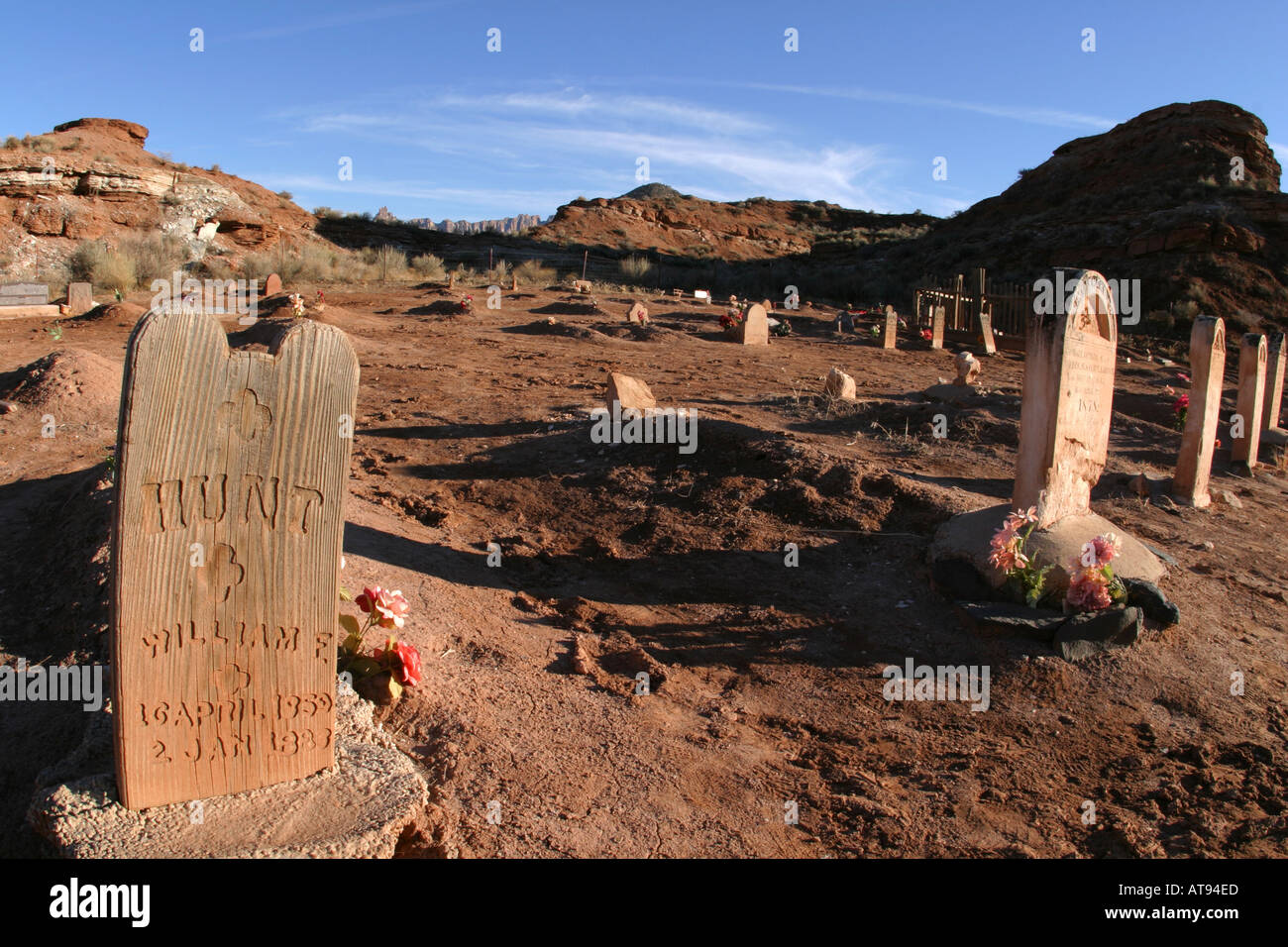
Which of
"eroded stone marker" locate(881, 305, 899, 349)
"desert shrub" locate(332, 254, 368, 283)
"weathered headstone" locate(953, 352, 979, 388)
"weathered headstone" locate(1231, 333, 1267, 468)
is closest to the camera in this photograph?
"weathered headstone" locate(1231, 333, 1267, 468)

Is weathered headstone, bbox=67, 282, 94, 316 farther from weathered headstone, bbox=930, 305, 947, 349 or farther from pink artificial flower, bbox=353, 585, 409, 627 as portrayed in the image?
weathered headstone, bbox=930, 305, 947, 349

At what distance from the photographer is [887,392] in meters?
12.2

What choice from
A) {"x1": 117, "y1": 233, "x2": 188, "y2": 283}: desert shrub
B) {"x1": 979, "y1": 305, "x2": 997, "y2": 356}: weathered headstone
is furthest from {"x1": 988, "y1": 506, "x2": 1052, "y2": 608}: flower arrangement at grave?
{"x1": 117, "y1": 233, "x2": 188, "y2": 283}: desert shrub

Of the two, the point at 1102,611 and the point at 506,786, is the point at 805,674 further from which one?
the point at 506,786

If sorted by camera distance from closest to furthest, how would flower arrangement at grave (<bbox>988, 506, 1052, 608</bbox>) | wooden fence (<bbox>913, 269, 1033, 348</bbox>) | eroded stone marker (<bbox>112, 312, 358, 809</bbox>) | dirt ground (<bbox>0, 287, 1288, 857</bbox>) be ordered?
eroded stone marker (<bbox>112, 312, 358, 809</bbox>)
dirt ground (<bbox>0, 287, 1288, 857</bbox>)
flower arrangement at grave (<bbox>988, 506, 1052, 608</bbox>)
wooden fence (<bbox>913, 269, 1033, 348</bbox>)

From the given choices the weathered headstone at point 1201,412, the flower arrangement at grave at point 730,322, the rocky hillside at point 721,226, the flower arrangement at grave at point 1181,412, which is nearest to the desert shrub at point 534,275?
the flower arrangement at grave at point 730,322

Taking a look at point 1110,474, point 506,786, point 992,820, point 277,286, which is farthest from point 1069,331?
point 277,286

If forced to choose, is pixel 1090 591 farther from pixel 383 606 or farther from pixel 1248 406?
pixel 1248 406

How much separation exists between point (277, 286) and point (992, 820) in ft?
60.2

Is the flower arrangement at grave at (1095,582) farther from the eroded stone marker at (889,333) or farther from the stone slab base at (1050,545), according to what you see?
the eroded stone marker at (889,333)

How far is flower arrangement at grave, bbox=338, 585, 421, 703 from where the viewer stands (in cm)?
389

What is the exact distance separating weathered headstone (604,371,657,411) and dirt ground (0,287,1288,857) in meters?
0.50

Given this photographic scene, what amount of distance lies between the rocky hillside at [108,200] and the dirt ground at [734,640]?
762 inches

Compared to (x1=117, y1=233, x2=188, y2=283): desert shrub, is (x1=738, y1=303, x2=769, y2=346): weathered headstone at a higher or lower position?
lower
